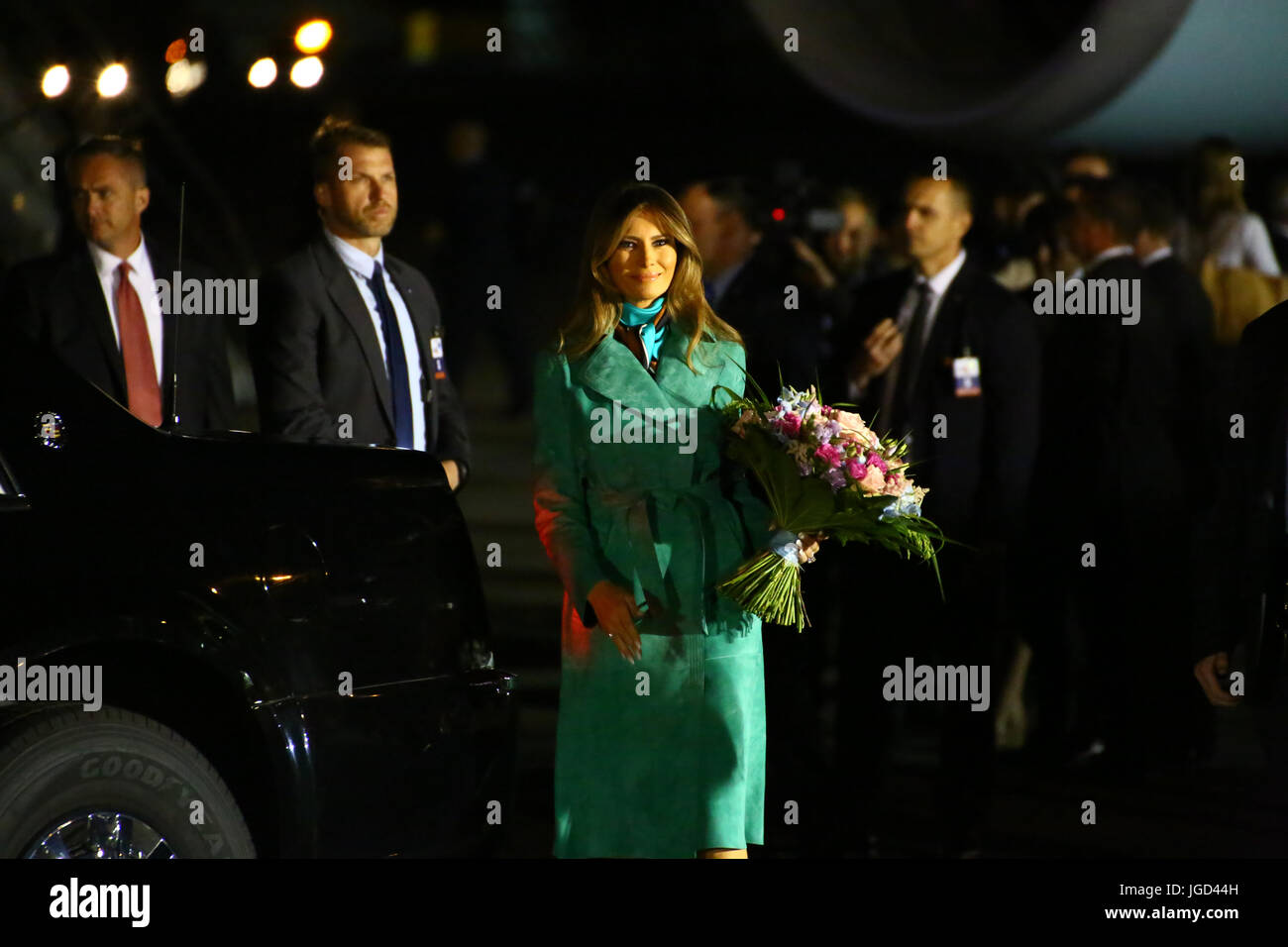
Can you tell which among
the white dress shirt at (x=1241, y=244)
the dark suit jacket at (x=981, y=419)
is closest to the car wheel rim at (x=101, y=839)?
the dark suit jacket at (x=981, y=419)

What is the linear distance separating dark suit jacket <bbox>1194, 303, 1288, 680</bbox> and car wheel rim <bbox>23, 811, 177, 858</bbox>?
2216 mm

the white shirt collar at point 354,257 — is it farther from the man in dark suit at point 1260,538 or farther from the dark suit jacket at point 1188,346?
the dark suit jacket at point 1188,346

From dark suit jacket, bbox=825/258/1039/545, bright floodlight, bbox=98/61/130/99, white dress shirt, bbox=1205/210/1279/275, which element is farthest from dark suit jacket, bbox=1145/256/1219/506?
bright floodlight, bbox=98/61/130/99

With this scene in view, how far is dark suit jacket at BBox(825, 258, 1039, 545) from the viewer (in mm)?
5762

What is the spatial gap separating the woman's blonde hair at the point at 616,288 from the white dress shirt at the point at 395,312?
3.79ft

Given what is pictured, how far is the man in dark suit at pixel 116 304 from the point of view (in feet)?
16.7

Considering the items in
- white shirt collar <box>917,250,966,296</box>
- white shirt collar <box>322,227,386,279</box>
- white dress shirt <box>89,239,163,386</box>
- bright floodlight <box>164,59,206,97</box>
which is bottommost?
white dress shirt <box>89,239,163,386</box>

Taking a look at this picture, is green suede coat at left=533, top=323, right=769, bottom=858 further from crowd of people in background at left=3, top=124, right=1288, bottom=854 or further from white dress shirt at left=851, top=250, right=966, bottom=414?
white dress shirt at left=851, top=250, right=966, bottom=414

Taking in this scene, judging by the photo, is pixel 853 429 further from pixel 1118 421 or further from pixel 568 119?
pixel 568 119

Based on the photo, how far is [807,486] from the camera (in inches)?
158

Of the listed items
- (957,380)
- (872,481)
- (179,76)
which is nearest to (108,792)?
(872,481)

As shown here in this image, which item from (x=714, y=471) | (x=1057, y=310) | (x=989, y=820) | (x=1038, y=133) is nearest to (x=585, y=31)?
(x=1038, y=133)

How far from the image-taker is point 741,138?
13.1 metres

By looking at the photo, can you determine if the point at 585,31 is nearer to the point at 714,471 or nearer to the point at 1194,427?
the point at 1194,427
